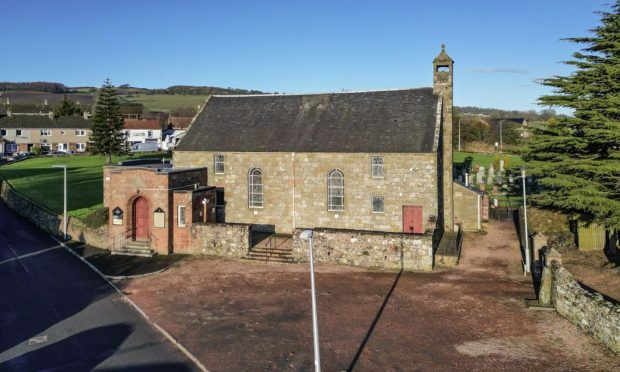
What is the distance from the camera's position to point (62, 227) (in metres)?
35.4

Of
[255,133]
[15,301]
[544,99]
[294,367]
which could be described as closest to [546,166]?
[544,99]

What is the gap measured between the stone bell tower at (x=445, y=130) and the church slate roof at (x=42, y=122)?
86.0 meters

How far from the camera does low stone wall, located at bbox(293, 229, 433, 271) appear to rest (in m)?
25.8

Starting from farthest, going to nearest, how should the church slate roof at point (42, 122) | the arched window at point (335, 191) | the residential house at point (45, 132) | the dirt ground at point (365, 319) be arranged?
the church slate roof at point (42, 122), the residential house at point (45, 132), the arched window at point (335, 191), the dirt ground at point (365, 319)

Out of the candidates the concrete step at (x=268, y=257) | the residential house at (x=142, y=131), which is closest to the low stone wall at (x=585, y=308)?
the concrete step at (x=268, y=257)

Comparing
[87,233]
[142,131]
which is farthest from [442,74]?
[142,131]

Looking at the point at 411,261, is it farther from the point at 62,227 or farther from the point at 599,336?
the point at 62,227

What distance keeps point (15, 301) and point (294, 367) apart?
47.4 ft

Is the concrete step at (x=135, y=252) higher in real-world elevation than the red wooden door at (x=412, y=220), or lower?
lower

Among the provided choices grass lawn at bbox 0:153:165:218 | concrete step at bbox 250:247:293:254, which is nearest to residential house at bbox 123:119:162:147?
grass lawn at bbox 0:153:165:218

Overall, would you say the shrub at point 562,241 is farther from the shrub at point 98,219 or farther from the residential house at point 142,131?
the residential house at point 142,131

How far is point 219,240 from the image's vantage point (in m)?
29.4

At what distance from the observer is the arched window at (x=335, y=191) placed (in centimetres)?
3312

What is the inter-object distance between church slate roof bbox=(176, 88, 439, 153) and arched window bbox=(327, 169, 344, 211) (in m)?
1.75
